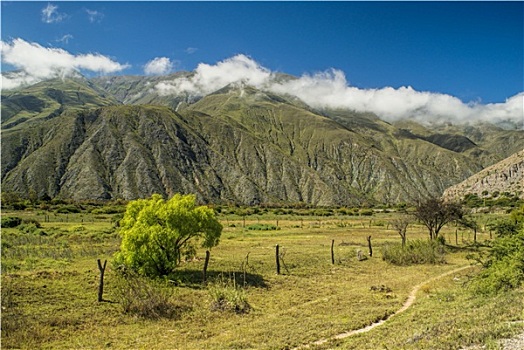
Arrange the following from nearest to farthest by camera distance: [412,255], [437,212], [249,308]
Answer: [249,308]
[412,255]
[437,212]

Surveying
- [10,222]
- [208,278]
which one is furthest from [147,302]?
[10,222]

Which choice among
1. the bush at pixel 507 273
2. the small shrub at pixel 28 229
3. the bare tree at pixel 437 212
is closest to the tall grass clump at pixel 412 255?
the bare tree at pixel 437 212

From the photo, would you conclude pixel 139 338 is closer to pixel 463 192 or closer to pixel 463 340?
pixel 463 340

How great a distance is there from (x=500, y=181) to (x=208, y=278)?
134 m

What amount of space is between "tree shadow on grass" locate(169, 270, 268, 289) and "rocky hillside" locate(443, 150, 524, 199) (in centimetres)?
11895

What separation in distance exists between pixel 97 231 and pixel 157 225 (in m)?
31.5

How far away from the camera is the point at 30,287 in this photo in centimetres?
1998

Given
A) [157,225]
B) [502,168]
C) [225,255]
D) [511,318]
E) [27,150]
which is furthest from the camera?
[27,150]

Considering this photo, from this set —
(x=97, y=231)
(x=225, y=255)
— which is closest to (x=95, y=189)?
(x=97, y=231)

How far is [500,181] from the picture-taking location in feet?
420

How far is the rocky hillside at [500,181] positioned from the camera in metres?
122

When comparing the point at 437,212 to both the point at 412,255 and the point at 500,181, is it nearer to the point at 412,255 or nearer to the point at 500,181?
the point at 412,255

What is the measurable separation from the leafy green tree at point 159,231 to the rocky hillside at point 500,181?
12145cm

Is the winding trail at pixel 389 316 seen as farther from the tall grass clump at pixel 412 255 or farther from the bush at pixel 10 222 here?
the bush at pixel 10 222
